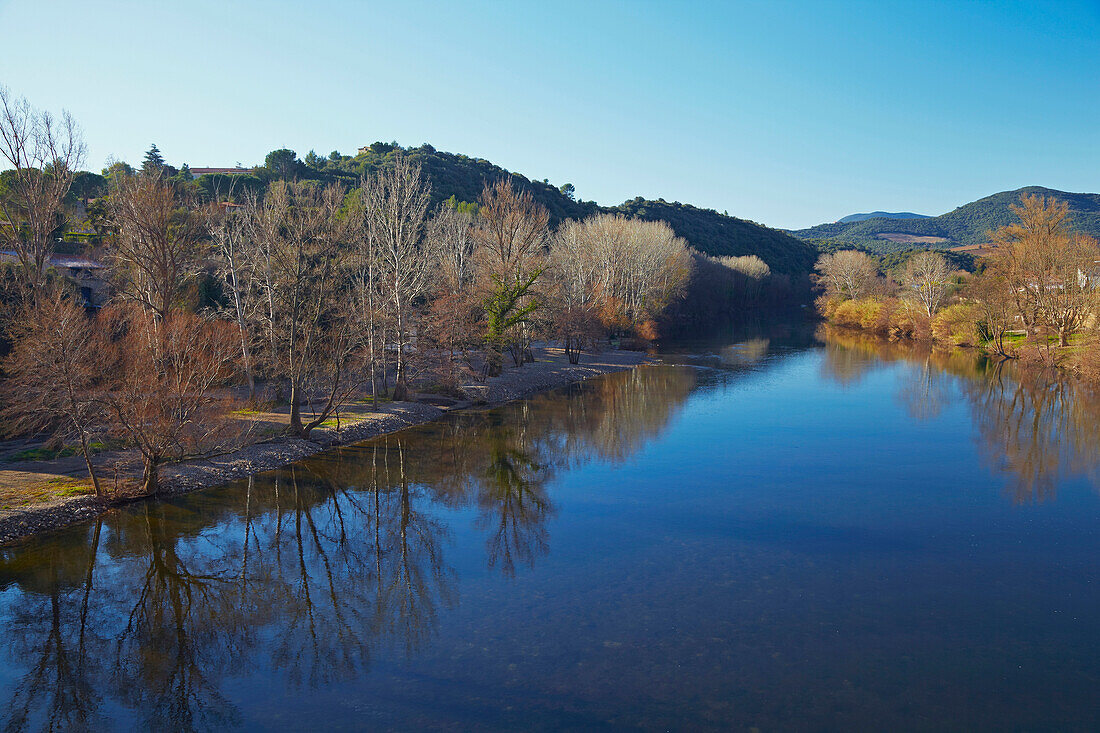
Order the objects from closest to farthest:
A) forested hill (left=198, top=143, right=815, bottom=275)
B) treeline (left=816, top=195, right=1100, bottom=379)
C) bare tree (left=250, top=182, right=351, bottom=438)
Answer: bare tree (left=250, top=182, right=351, bottom=438) < treeline (left=816, top=195, right=1100, bottom=379) < forested hill (left=198, top=143, right=815, bottom=275)

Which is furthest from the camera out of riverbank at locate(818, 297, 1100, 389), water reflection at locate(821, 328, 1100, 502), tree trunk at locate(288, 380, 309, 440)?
riverbank at locate(818, 297, 1100, 389)

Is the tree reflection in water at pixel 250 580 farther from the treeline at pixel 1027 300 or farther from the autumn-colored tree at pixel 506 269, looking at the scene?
the treeline at pixel 1027 300

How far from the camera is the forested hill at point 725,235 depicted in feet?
419

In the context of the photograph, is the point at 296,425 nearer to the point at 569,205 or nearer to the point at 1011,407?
the point at 1011,407

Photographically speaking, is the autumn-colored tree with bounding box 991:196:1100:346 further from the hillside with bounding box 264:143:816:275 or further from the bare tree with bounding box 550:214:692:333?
the hillside with bounding box 264:143:816:275

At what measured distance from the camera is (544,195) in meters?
111

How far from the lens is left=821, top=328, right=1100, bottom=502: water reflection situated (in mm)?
22062

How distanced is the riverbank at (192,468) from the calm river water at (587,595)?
75cm

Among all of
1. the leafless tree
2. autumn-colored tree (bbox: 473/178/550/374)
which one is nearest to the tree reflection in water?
the leafless tree

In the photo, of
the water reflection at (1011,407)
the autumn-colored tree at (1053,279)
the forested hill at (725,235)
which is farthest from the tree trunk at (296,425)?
the forested hill at (725,235)

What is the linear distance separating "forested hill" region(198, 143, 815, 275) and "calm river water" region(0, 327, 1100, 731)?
56365mm

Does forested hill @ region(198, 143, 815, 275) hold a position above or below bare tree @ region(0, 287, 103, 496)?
above

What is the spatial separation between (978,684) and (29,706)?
49.5ft

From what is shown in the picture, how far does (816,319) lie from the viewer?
9656 centimetres
